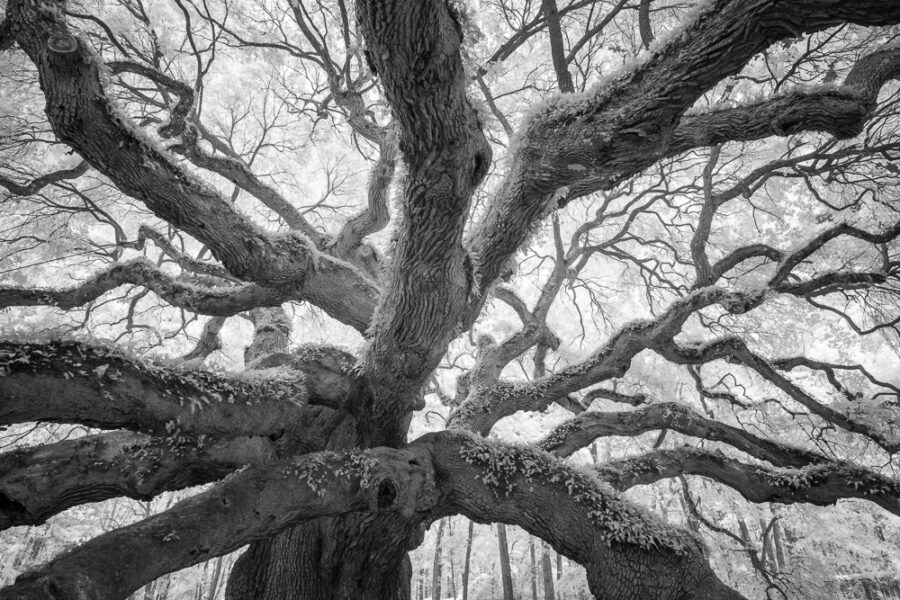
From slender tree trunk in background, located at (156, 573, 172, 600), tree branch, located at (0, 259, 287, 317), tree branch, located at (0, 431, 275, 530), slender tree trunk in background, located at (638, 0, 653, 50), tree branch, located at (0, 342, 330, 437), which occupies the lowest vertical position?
slender tree trunk in background, located at (156, 573, 172, 600)

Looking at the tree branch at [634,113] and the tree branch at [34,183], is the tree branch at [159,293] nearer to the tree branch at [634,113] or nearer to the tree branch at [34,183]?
the tree branch at [34,183]

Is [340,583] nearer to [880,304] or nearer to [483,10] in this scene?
[483,10]

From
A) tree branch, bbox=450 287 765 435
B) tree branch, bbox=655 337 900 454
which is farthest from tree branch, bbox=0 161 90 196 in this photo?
tree branch, bbox=655 337 900 454

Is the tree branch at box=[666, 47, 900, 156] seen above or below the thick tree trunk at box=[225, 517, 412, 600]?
above

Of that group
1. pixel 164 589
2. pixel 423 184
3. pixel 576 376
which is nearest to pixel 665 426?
pixel 576 376

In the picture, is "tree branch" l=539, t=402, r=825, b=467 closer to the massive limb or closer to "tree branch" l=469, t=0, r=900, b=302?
"tree branch" l=469, t=0, r=900, b=302

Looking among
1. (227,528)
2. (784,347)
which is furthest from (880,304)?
(227,528)

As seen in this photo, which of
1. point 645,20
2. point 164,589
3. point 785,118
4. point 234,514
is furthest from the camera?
point 164,589

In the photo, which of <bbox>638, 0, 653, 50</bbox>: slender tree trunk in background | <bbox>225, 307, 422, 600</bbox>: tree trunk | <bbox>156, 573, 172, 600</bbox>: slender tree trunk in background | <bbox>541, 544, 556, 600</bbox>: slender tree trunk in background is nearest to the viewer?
<bbox>225, 307, 422, 600</bbox>: tree trunk

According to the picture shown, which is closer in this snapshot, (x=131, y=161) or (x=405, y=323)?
(x=131, y=161)

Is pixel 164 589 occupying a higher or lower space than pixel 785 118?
lower

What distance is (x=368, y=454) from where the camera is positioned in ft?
9.62

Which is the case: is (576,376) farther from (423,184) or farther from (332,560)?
(423,184)

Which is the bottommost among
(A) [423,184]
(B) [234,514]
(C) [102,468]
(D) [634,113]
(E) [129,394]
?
(B) [234,514]
